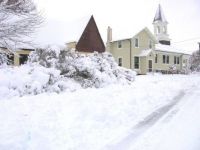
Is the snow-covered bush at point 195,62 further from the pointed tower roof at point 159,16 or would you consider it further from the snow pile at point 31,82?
the snow pile at point 31,82

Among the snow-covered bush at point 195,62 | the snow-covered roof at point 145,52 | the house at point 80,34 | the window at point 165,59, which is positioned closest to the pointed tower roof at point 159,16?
the window at point 165,59

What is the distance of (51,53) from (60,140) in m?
10.4

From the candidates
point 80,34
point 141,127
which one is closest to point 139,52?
point 80,34

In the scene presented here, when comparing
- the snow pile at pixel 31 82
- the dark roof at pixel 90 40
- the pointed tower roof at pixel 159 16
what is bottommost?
the snow pile at pixel 31 82

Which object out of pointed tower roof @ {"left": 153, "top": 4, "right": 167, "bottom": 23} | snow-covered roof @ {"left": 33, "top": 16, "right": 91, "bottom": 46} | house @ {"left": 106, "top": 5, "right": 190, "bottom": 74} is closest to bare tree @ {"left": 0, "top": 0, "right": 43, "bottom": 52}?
snow-covered roof @ {"left": 33, "top": 16, "right": 91, "bottom": 46}

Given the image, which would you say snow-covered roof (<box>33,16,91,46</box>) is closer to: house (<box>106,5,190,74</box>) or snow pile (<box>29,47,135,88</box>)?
house (<box>106,5,190,74</box>)

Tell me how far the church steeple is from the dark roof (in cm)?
2377

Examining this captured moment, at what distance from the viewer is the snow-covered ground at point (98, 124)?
5.99 meters

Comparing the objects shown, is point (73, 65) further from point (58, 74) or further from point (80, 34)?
point (80, 34)

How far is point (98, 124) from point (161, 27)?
175ft

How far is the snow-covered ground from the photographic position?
5.99 m

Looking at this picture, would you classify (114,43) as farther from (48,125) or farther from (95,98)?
(48,125)

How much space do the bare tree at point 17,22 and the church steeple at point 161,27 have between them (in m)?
48.7

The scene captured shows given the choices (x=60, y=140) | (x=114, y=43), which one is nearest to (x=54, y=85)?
(x=60, y=140)
